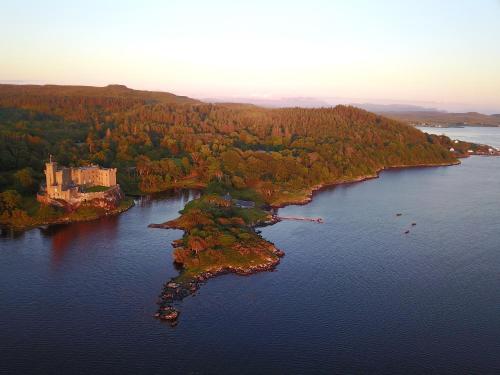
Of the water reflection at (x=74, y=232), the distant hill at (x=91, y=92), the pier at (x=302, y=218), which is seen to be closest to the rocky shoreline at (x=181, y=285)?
the water reflection at (x=74, y=232)

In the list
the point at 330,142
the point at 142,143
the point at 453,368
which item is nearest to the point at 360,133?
the point at 330,142

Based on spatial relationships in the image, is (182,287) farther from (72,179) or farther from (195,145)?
(195,145)

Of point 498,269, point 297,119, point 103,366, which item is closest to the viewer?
point 103,366

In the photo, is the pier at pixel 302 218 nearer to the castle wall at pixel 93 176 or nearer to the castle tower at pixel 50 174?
the castle wall at pixel 93 176

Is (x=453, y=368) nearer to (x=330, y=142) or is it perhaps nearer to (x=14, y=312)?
(x=14, y=312)

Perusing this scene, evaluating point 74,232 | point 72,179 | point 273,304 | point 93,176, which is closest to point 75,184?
point 72,179
